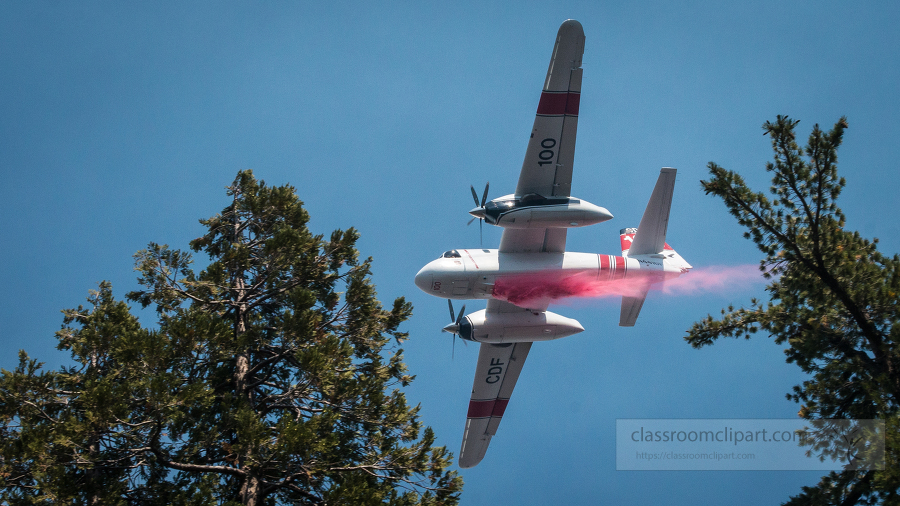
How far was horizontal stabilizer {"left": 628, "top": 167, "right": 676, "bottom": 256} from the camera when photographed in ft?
78.0

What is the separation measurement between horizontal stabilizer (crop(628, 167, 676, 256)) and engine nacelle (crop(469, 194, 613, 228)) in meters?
3.14

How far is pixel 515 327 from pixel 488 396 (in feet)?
14.0

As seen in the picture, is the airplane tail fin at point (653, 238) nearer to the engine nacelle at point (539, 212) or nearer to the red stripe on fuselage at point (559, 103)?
the engine nacelle at point (539, 212)

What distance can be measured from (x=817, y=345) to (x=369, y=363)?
12.7 meters

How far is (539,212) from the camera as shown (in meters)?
21.4

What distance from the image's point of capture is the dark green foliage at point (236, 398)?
14.9 meters

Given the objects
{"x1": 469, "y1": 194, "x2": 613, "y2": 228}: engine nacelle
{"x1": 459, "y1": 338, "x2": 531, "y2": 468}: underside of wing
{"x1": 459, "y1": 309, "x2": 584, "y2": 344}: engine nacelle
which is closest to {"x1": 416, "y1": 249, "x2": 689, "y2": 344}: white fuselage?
{"x1": 459, "y1": 309, "x2": 584, "y2": 344}: engine nacelle

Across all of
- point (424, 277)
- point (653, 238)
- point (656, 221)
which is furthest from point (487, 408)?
point (656, 221)

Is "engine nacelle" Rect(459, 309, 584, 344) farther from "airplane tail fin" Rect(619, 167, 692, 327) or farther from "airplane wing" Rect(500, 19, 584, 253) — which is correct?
"airplane wing" Rect(500, 19, 584, 253)

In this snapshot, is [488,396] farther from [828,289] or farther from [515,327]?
[828,289]

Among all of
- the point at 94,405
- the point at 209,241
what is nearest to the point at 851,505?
the point at 94,405

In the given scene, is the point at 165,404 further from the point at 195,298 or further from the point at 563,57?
the point at 563,57

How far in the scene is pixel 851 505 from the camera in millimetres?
16828

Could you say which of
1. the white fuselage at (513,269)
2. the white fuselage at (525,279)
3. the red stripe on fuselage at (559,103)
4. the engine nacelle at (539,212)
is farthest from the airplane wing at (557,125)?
the white fuselage at (525,279)
